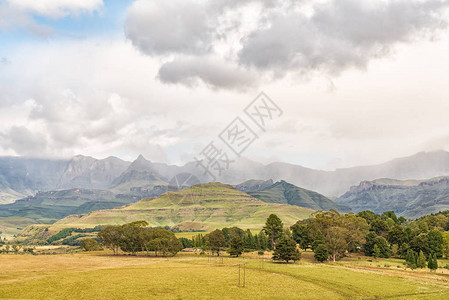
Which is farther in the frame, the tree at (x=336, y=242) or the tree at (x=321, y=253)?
the tree at (x=336, y=242)

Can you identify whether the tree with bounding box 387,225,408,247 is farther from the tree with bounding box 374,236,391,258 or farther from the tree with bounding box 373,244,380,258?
the tree with bounding box 373,244,380,258

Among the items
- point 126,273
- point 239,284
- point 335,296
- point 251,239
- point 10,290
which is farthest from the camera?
point 251,239

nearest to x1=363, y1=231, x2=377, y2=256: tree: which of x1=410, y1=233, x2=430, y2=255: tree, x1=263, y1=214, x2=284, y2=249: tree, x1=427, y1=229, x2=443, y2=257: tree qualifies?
x1=410, y1=233, x2=430, y2=255: tree

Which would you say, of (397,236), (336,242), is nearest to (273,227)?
(336,242)

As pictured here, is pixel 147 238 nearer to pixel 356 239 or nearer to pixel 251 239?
pixel 251 239

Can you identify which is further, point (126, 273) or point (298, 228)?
point (298, 228)

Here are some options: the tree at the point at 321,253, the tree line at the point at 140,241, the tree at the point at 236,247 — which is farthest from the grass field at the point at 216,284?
the tree line at the point at 140,241

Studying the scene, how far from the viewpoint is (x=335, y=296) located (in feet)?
257

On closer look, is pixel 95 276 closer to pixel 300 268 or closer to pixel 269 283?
pixel 269 283

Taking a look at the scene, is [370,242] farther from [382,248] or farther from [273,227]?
[273,227]

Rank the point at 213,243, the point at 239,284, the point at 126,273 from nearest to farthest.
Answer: the point at 239,284 → the point at 126,273 → the point at 213,243

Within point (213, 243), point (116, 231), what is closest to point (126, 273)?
point (213, 243)

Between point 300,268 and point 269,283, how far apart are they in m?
34.4

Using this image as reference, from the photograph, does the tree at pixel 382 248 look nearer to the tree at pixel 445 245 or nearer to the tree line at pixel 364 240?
the tree line at pixel 364 240
